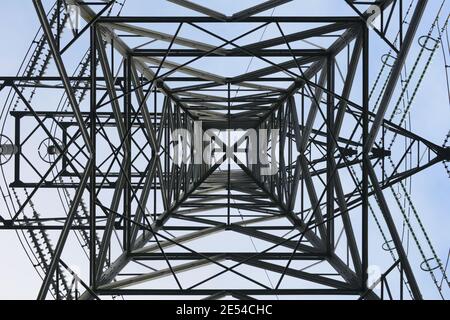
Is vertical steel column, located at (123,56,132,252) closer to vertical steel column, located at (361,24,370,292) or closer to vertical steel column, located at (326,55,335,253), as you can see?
vertical steel column, located at (326,55,335,253)

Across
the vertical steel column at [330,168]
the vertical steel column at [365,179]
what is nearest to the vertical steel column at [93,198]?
the vertical steel column at [330,168]

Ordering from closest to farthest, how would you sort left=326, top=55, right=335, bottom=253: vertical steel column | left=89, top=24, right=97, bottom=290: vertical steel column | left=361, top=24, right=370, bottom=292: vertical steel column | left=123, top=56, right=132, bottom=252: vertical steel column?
1. left=361, top=24, right=370, bottom=292: vertical steel column
2. left=89, top=24, right=97, bottom=290: vertical steel column
3. left=326, top=55, right=335, bottom=253: vertical steel column
4. left=123, top=56, right=132, bottom=252: vertical steel column

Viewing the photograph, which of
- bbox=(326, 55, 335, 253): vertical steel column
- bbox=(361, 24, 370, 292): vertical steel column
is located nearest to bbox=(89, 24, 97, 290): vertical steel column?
bbox=(326, 55, 335, 253): vertical steel column

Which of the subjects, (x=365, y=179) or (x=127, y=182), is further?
(x=127, y=182)

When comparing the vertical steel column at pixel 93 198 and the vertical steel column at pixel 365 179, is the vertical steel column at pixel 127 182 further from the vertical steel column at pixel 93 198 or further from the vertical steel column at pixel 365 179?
the vertical steel column at pixel 365 179

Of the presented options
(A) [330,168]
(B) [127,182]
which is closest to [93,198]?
(B) [127,182]

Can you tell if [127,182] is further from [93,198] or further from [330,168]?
[330,168]

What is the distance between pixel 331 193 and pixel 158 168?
485cm

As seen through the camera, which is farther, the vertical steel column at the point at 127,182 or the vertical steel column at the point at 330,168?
the vertical steel column at the point at 127,182

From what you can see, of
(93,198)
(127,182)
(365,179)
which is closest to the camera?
(365,179)
